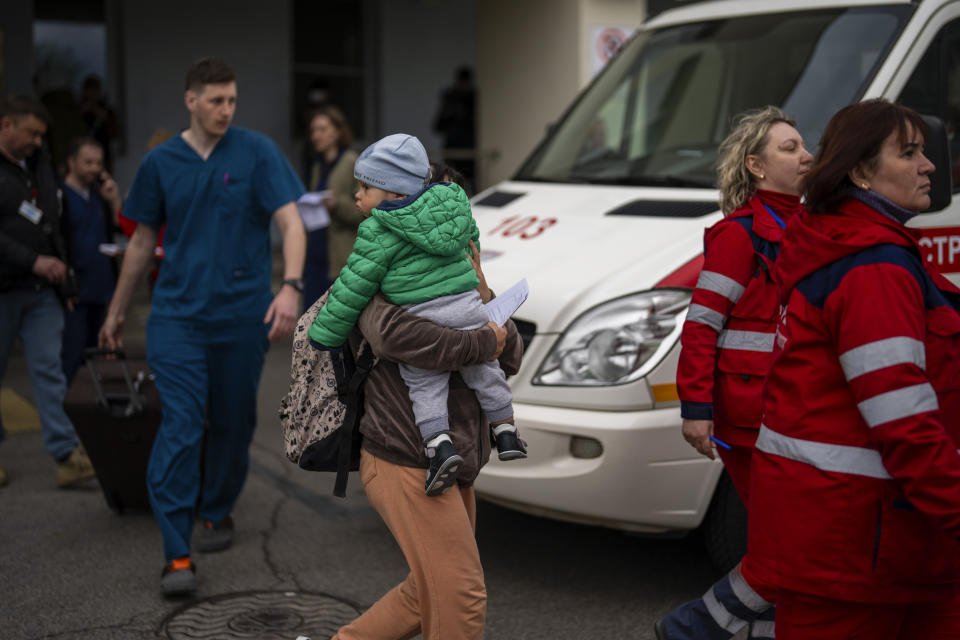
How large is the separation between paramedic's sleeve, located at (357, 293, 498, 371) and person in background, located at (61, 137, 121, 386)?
12.8 feet

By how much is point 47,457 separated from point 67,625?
2.62m

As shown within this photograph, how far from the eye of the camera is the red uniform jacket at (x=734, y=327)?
10.7 ft

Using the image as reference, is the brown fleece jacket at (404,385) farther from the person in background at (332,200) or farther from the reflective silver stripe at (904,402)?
the person in background at (332,200)

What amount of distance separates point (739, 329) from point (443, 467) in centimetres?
100

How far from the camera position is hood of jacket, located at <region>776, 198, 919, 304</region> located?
2342 millimetres

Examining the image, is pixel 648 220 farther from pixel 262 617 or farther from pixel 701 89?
pixel 262 617

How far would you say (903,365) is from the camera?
2.24 meters

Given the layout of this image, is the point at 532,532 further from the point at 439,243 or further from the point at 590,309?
the point at 439,243

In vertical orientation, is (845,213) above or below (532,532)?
above

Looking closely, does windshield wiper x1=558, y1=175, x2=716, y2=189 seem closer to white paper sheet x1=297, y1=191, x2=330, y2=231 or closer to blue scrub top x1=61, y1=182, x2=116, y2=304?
white paper sheet x1=297, y1=191, x2=330, y2=231

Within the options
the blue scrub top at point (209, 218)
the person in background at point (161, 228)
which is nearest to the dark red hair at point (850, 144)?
the blue scrub top at point (209, 218)

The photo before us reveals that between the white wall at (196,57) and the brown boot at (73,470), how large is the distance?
7.34 m

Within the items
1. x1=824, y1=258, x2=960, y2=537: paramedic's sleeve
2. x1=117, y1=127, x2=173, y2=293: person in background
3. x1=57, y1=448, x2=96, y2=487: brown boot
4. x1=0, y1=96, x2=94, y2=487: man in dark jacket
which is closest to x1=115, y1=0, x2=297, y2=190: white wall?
x1=117, y1=127, x2=173, y2=293: person in background

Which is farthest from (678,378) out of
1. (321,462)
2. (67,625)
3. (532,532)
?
(67,625)
